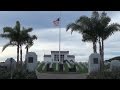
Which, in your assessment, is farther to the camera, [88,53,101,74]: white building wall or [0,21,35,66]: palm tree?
[0,21,35,66]: palm tree

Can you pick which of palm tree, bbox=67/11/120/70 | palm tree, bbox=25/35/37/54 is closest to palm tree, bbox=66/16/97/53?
palm tree, bbox=67/11/120/70

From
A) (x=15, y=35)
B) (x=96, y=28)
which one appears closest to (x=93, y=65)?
(x=96, y=28)

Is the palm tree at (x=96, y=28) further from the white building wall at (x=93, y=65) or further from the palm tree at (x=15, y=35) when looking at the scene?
the palm tree at (x=15, y=35)

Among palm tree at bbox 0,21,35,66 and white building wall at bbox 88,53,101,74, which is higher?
palm tree at bbox 0,21,35,66

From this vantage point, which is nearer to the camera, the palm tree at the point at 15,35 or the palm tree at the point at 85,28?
the palm tree at the point at 85,28

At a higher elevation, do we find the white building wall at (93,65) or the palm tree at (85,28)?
the palm tree at (85,28)

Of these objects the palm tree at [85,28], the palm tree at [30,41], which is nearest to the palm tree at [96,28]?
the palm tree at [85,28]

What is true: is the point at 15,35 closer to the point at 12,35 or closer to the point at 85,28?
the point at 12,35

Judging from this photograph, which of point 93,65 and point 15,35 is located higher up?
point 15,35

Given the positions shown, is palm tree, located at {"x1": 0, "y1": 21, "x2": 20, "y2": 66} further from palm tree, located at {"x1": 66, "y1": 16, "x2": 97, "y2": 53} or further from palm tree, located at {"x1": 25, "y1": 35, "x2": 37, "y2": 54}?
palm tree, located at {"x1": 66, "y1": 16, "x2": 97, "y2": 53}

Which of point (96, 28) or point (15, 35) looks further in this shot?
point (15, 35)

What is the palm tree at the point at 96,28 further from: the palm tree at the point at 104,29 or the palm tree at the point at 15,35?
the palm tree at the point at 15,35
